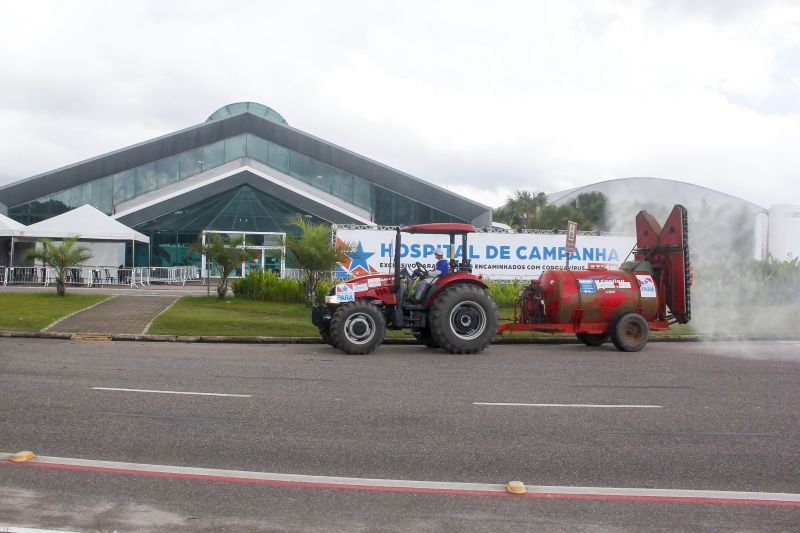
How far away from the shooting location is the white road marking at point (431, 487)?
5188 millimetres

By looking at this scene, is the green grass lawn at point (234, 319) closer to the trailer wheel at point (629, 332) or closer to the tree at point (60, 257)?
the tree at point (60, 257)

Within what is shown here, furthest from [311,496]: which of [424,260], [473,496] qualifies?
[424,260]

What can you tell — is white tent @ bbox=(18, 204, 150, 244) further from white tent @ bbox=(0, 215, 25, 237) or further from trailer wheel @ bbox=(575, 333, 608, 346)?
trailer wheel @ bbox=(575, 333, 608, 346)

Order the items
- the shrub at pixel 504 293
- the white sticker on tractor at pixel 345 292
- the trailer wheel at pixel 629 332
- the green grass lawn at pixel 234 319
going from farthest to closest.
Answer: the shrub at pixel 504 293 < the green grass lawn at pixel 234 319 < the trailer wheel at pixel 629 332 < the white sticker on tractor at pixel 345 292

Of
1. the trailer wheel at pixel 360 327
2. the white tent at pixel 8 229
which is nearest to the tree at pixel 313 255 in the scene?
the trailer wheel at pixel 360 327

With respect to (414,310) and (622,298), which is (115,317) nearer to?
(414,310)

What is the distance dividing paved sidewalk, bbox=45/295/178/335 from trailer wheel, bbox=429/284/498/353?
709 cm

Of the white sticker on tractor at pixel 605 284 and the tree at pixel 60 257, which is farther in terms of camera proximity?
the tree at pixel 60 257

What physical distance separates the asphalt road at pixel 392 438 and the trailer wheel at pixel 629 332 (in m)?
1.97

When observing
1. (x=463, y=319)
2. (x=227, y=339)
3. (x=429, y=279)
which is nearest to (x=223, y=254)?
(x=227, y=339)

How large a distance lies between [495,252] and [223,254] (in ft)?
37.3

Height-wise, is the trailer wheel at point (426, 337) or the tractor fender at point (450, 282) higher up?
the tractor fender at point (450, 282)

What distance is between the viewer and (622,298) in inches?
579

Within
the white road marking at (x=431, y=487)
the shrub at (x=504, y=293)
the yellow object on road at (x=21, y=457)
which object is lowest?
the white road marking at (x=431, y=487)
